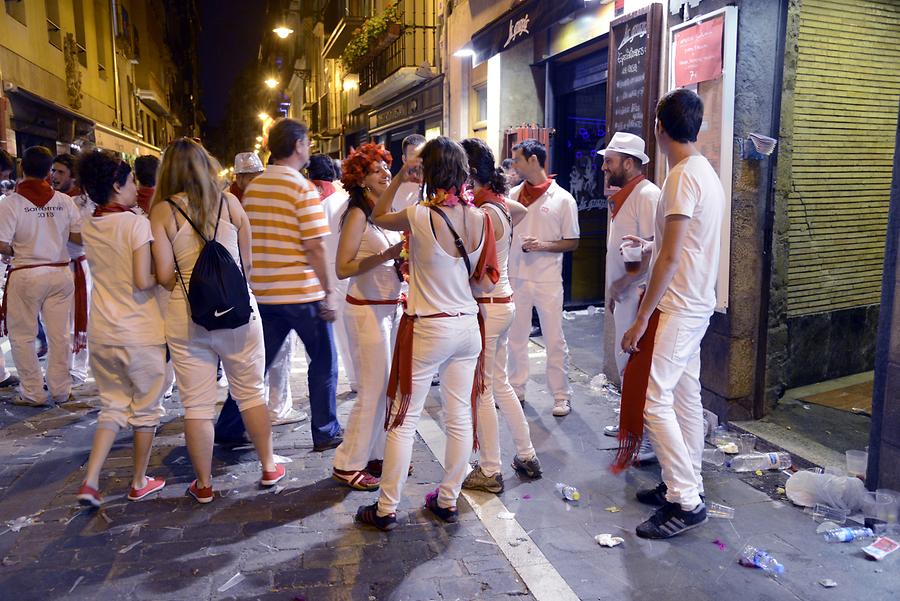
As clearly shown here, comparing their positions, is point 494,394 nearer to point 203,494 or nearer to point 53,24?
point 203,494

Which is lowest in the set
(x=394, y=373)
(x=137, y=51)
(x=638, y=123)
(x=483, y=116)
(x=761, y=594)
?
(x=761, y=594)

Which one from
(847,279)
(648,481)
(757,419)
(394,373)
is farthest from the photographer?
(847,279)

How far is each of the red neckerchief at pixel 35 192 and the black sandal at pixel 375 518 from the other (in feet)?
13.4

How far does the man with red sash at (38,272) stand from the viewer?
5941mm

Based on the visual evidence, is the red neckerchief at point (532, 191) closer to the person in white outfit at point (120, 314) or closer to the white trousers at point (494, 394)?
the white trousers at point (494, 394)

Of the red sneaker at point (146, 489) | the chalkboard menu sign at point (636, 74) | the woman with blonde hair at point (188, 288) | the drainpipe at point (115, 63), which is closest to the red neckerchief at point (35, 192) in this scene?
the woman with blonde hair at point (188, 288)

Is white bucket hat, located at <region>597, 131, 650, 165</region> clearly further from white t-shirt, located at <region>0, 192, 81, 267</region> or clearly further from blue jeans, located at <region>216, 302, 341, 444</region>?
white t-shirt, located at <region>0, 192, 81, 267</region>

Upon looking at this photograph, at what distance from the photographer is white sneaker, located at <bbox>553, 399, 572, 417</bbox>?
573cm

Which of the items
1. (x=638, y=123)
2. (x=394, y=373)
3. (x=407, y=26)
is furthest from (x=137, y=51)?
(x=394, y=373)

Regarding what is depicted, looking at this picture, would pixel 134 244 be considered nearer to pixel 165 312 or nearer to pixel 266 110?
pixel 165 312

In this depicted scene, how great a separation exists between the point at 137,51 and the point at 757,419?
2793 cm

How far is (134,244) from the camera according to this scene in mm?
3893

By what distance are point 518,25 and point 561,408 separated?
16.0ft

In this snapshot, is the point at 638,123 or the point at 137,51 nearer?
the point at 638,123
